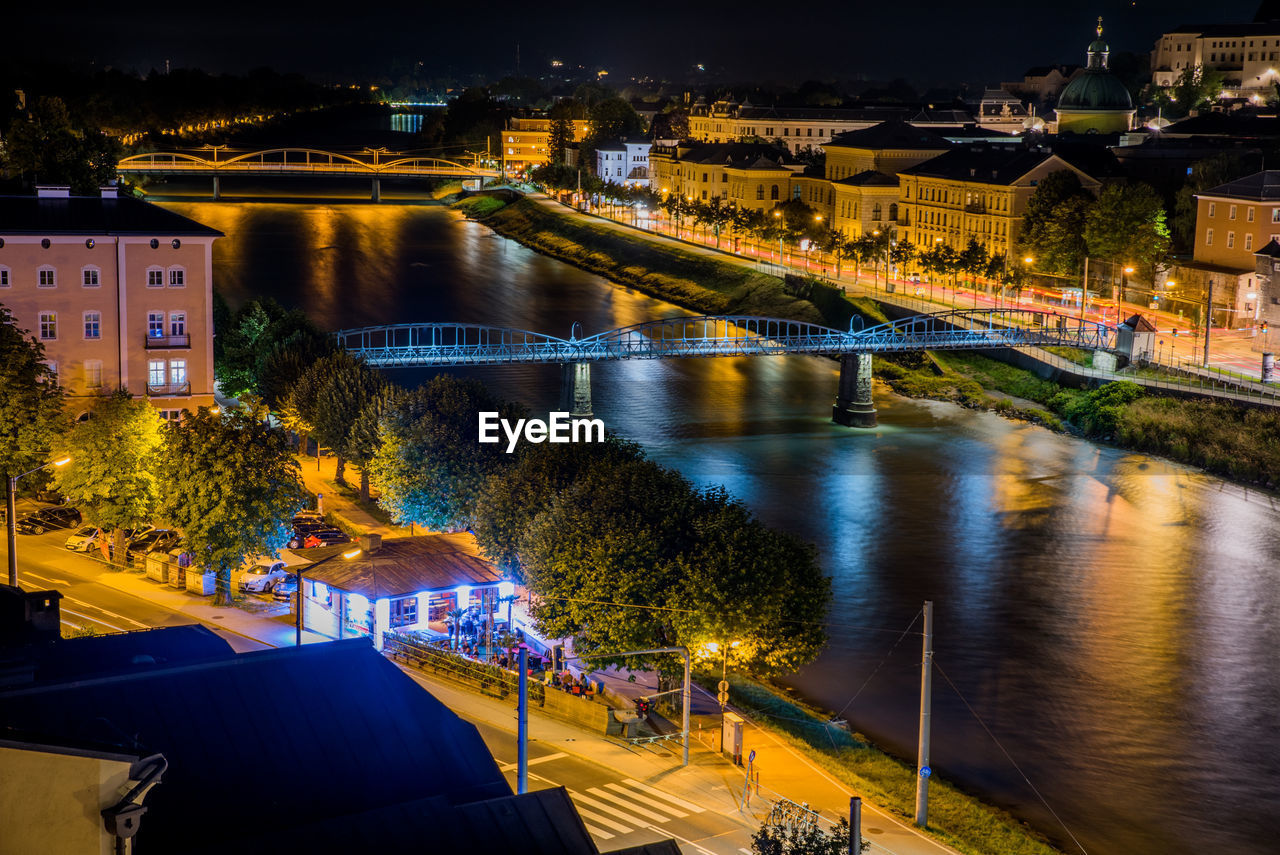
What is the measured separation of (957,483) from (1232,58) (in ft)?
215

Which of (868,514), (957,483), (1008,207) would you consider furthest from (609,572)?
(1008,207)

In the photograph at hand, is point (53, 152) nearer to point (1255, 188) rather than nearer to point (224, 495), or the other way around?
point (224, 495)

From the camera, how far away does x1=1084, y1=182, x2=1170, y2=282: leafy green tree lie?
1732 inches

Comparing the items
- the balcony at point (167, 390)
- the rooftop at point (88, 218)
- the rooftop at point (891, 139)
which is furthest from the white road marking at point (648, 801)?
the rooftop at point (891, 139)

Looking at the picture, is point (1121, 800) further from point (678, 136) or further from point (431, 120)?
point (431, 120)

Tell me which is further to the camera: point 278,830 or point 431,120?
point 431,120

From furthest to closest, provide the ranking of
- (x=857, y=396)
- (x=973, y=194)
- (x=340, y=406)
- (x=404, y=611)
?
1. (x=973, y=194)
2. (x=857, y=396)
3. (x=340, y=406)
4. (x=404, y=611)

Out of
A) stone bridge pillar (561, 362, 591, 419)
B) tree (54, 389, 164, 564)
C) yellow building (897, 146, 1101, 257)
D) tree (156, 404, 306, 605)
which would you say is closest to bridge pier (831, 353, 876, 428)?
stone bridge pillar (561, 362, 591, 419)

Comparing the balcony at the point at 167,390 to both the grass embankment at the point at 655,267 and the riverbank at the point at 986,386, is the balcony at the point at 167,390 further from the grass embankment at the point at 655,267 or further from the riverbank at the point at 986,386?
the grass embankment at the point at 655,267

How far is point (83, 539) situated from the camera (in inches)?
822

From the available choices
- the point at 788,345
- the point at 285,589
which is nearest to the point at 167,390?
the point at 285,589

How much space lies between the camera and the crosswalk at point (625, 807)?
1251 cm

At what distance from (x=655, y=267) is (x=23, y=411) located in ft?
129

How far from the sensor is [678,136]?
318 ft
